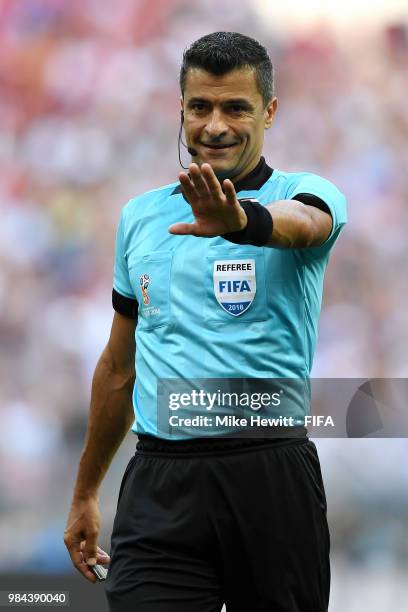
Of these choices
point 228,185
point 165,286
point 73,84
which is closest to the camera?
point 228,185

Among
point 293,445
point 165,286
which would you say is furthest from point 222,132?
point 293,445

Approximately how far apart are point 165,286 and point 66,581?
232cm

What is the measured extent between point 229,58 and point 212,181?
1.87ft

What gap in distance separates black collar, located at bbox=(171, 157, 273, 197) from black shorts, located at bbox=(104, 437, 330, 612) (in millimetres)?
546

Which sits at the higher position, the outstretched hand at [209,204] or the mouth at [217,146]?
the mouth at [217,146]

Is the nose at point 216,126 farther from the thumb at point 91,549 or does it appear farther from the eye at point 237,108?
the thumb at point 91,549

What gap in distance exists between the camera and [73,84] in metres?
4.42

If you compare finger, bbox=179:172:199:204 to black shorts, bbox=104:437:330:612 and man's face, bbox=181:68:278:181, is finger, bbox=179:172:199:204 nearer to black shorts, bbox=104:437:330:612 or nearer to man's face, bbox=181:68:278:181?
man's face, bbox=181:68:278:181

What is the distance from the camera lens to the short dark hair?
86.7 inches

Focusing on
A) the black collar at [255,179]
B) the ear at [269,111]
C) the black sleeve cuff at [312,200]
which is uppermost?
the ear at [269,111]

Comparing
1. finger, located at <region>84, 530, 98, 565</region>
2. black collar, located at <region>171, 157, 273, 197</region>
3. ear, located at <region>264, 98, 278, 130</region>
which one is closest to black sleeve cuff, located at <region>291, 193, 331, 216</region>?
black collar, located at <region>171, 157, 273, 197</region>

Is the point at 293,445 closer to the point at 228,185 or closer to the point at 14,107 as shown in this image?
the point at 228,185

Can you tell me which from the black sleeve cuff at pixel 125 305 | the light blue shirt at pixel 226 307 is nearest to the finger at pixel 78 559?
the light blue shirt at pixel 226 307

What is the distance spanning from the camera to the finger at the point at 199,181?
1.71m
